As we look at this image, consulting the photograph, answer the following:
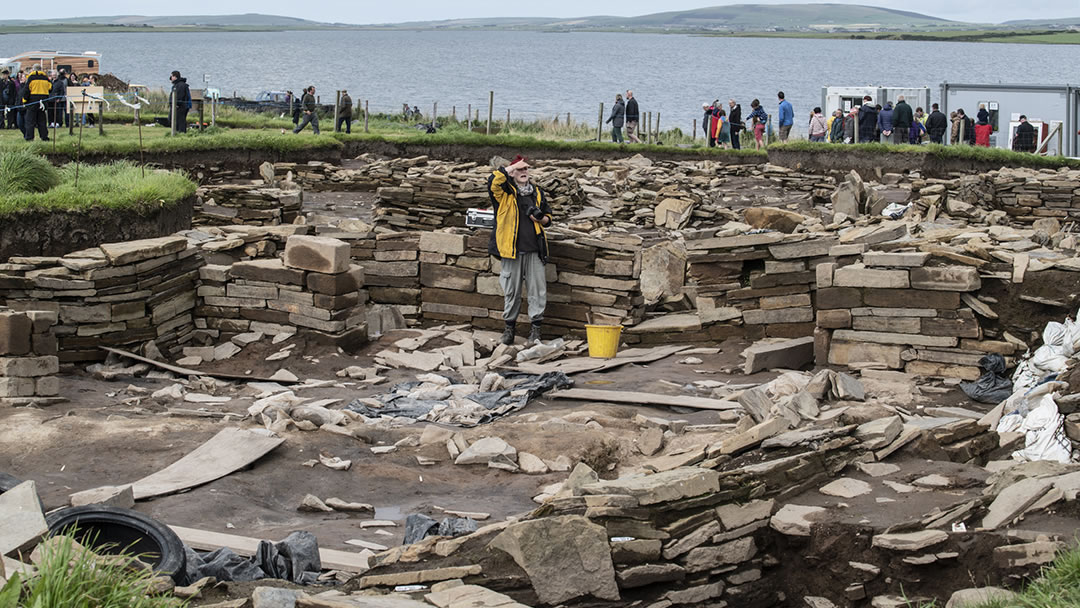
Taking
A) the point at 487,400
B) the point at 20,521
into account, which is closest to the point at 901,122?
the point at 487,400

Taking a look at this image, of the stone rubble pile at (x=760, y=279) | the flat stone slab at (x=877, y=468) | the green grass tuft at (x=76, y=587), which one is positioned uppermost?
the stone rubble pile at (x=760, y=279)

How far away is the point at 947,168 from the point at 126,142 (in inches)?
719

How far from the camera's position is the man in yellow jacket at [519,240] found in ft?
40.5

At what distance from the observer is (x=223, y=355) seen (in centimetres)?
1243

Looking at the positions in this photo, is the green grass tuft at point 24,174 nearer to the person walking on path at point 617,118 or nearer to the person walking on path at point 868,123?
the person walking on path at point 617,118

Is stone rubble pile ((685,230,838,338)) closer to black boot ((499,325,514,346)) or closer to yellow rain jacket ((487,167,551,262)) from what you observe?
yellow rain jacket ((487,167,551,262))

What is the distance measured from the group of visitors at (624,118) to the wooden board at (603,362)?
21.3m

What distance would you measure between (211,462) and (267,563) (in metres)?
2.23

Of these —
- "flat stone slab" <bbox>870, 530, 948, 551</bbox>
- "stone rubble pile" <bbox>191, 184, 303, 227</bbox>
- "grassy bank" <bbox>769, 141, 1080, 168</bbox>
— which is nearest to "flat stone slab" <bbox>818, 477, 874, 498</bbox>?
"flat stone slab" <bbox>870, 530, 948, 551</bbox>

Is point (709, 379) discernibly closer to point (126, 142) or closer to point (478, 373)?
point (478, 373)

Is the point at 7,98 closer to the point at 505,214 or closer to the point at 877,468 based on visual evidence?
the point at 505,214

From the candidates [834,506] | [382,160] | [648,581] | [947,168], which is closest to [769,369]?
[834,506]

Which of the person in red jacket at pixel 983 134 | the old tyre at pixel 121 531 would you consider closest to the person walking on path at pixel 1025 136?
the person in red jacket at pixel 983 134

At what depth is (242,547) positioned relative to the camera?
693 centimetres
